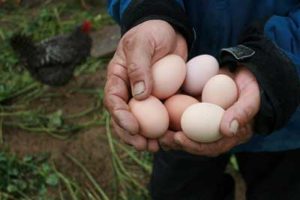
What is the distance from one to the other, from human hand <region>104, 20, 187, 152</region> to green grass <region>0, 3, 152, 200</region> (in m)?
1.01

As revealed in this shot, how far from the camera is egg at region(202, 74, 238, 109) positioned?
112 centimetres

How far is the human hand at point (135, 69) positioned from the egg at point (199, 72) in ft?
0.17

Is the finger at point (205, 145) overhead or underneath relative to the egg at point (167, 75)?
underneath

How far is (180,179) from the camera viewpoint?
1.52 meters

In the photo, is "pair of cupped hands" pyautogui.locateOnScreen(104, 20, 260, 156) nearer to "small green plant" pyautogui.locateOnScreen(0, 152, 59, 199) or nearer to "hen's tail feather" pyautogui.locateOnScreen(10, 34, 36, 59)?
"small green plant" pyautogui.locateOnScreen(0, 152, 59, 199)

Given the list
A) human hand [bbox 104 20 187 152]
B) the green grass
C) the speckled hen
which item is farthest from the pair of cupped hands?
the speckled hen

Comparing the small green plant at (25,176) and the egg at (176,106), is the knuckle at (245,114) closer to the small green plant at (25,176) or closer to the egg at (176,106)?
the egg at (176,106)

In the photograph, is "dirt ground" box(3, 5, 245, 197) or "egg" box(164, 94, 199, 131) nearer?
"egg" box(164, 94, 199, 131)

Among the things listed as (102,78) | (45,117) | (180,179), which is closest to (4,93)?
(45,117)

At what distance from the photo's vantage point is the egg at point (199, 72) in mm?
1184

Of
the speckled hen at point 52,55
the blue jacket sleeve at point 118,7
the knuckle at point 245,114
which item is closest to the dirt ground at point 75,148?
the speckled hen at point 52,55

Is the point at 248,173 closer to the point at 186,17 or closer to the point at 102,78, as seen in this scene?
the point at 186,17

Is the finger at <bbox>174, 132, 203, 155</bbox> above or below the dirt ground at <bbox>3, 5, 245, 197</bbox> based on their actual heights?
above

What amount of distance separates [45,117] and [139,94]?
1.57m
